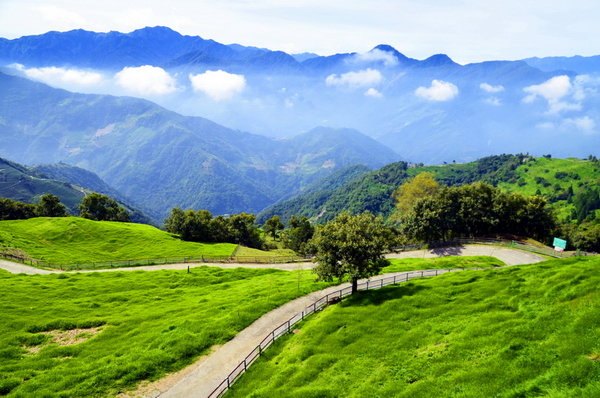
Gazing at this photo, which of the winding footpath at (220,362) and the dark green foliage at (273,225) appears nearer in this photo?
the winding footpath at (220,362)

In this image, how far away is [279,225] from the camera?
155125 mm

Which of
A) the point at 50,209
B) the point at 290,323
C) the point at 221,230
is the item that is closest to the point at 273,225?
the point at 221,230

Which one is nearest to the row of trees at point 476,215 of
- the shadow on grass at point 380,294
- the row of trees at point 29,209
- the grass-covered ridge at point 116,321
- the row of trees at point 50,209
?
the grass-covered ridge at point 116,321

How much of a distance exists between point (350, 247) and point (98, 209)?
13160cm

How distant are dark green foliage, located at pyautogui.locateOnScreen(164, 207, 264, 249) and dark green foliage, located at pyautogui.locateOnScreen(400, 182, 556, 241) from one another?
61.1 metres

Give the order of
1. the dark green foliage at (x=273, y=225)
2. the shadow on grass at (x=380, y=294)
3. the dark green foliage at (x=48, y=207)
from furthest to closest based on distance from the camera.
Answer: the dark green foliage at (x=273, y=225), the dark green foliage at (x=48, y=207), the shadow on grass at (x=380, y=294)

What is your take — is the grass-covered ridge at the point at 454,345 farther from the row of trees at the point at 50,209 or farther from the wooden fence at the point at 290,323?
the row of trees at the point at 50,209

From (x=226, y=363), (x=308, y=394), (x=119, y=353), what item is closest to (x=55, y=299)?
(x=119, y=353)

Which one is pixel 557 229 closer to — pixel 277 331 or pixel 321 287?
pixel 321 287

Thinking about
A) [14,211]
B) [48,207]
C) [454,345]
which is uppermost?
[48,207]

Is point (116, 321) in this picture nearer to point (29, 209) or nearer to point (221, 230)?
point (221, 230)

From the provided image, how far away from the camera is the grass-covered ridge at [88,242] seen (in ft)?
261

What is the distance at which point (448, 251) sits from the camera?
238 ft

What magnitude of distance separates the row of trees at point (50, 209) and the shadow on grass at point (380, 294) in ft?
416
